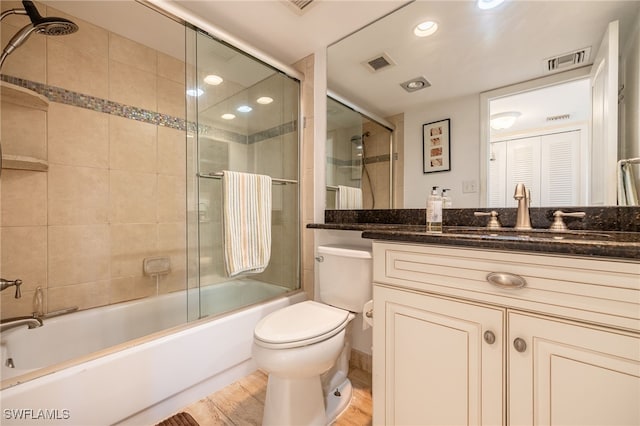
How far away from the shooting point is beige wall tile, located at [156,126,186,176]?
76.1 inches

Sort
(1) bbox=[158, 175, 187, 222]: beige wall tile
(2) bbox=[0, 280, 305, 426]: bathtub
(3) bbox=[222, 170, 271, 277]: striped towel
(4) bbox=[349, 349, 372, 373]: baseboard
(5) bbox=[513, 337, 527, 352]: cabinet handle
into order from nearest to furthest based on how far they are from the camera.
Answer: (5) bbox=[513, 337, 527, 352]: cabinet handle, (2) bbox=[0, 280, 305, 426]: bathtub, (3) bbox=[222, 170, 271, 277]: striped towel, (4) bbox=[349, 349, 372, 373]: baseboard, (1) bbox=[158, 175, 187, 222]: beige wall tile

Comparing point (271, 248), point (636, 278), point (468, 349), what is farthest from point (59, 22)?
point (636, 278)

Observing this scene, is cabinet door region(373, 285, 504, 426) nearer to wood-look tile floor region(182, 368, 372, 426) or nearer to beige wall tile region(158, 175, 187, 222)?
wood-look tile floor region(182, 368, 372, 426)

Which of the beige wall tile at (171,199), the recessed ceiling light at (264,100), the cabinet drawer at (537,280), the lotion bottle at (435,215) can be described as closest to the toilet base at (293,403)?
the cabinet drawer at (537,280)

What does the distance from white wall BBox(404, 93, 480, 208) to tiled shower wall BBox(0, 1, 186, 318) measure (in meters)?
1.68

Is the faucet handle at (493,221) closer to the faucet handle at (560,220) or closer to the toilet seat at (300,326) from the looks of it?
the faucet handle at (560,220)

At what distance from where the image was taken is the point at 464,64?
1365mm

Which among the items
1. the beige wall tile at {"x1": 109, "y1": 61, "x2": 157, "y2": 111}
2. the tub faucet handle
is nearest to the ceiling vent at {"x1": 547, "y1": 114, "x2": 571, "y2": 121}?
the beige wall tile at {"x1": 109, "y1": 61, "x2": 157, "y2": 111}

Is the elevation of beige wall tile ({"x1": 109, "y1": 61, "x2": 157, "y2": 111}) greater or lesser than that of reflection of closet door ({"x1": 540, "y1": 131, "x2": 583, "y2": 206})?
greater

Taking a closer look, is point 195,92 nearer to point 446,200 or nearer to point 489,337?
point 446,200

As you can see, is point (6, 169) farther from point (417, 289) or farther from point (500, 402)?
point (500, 402)

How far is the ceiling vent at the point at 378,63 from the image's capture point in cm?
160

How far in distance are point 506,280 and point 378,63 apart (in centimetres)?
146

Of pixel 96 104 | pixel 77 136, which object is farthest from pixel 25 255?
pixel 96 104
